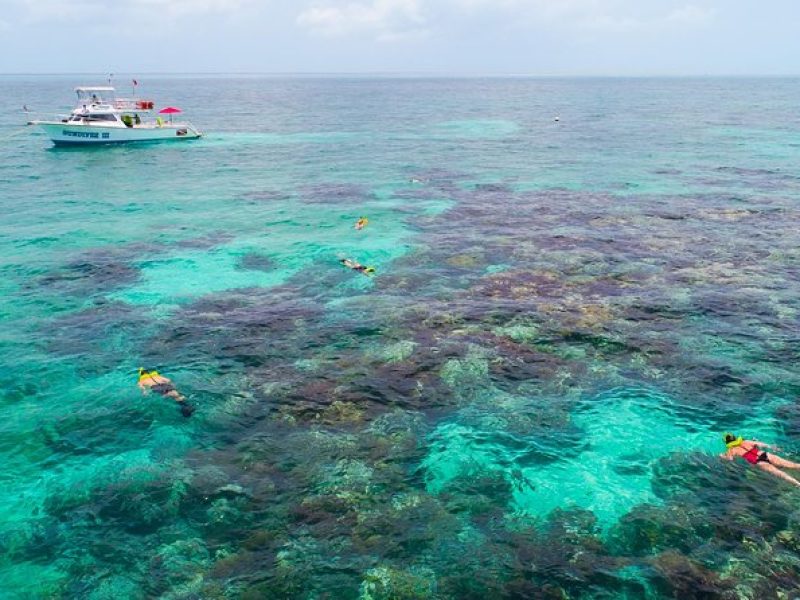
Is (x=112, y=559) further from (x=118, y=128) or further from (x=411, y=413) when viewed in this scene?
(x=118, y=128)

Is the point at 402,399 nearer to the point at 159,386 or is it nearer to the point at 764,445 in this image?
the point at 159,386

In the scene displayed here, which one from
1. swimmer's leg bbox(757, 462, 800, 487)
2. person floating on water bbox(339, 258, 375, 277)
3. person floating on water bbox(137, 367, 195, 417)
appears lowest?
person floating on water bbox(137, 367, 195, 417)

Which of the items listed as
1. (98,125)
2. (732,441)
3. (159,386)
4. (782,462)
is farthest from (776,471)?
(98,125)

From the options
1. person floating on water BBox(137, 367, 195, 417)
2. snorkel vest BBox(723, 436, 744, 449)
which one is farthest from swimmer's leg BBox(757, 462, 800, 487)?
person floating on water BBox(137, 367, 195, 417)

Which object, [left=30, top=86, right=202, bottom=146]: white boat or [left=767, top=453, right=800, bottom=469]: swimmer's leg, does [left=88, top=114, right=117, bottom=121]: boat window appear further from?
[left=767, top=453, right=800, bottom=469]: swimmer's leg

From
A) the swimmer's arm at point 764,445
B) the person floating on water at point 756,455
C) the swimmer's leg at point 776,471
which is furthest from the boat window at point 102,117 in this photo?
the swimmer's leg at point 776,471

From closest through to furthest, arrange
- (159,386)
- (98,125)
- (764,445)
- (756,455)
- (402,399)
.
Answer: (756,455) → (764,445) → (402,399) → (159,386) → (98,125)

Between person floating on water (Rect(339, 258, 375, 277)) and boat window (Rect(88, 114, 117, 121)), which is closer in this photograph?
person floating on water (Rect(339, 258, 375, 277))
